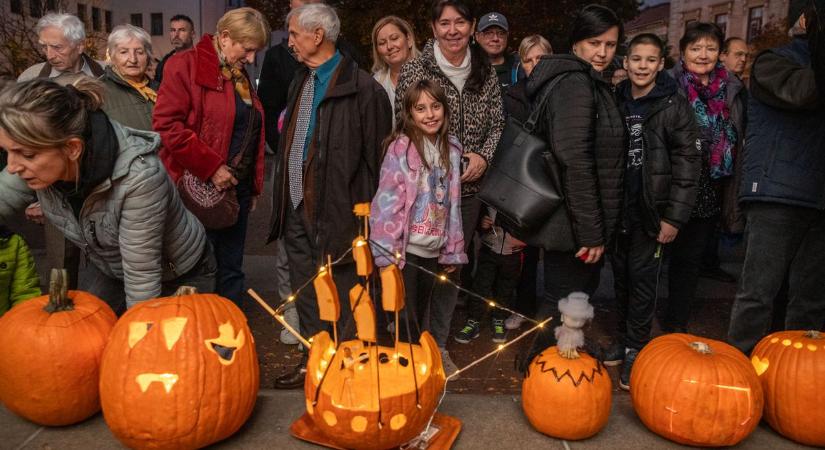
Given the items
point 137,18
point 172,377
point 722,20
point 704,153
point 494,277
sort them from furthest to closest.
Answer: point 137,18, point 722,20, point 494,277, point 704,153, point 172,377

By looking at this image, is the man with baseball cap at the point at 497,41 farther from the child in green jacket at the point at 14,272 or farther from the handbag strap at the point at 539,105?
the child in green jacket at the point at 14,272

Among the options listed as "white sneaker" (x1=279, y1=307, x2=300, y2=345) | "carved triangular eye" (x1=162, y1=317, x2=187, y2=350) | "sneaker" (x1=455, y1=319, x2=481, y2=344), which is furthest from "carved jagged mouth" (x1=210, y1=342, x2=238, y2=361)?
"sneaker" (x1=455, y1=319, x2=481, y2=344)

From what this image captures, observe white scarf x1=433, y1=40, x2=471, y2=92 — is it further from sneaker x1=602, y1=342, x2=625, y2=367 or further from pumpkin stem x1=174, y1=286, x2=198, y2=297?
pumpkin stem x1=174, y1=286, x2=198, y2=297

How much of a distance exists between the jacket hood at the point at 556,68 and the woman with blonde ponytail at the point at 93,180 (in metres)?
1.87

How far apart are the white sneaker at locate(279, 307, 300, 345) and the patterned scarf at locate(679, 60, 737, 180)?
9.93ft

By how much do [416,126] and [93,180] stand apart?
1.70 metres

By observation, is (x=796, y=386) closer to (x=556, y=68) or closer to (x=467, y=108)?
(x=556, y=68)

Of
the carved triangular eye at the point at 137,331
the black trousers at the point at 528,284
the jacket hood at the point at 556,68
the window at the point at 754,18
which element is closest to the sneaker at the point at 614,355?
the black trousers at the point at 528,284

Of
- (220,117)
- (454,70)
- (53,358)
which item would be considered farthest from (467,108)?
(53,358)

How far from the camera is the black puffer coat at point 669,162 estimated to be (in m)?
3.64

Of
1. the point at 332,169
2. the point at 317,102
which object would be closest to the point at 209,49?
the point at 317,102

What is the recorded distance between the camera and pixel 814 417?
2.52m

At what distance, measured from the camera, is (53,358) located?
2408 millimetres

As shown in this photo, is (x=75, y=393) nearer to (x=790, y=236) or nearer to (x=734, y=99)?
(x=790, y=236)
